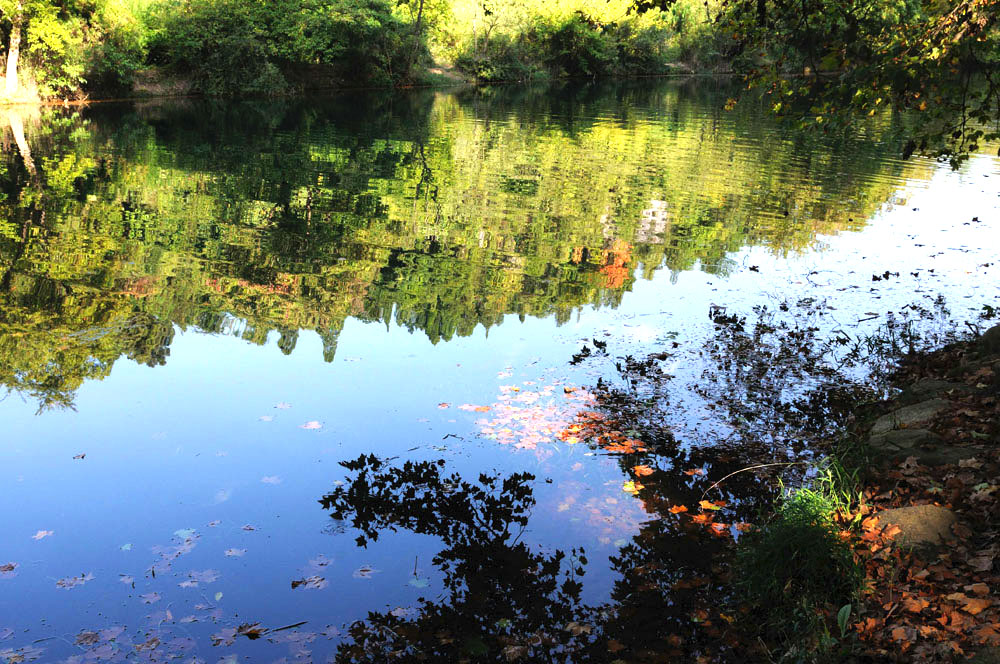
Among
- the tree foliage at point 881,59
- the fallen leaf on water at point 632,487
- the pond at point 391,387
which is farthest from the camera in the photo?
the tree foliage at point 881,59

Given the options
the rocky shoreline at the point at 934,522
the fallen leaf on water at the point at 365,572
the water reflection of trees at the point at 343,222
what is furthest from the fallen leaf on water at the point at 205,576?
the rocky shoreline at the point at 934,522

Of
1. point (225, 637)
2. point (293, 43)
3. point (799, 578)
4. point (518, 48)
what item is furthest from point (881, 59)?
point (518, 48)

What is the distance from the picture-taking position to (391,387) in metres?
10.0

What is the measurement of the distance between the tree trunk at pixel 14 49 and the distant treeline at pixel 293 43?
0.24ft

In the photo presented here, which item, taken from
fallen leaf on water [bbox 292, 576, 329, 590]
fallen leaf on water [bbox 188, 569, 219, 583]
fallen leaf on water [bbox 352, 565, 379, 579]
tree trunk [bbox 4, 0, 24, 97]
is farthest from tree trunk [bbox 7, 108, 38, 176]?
fallen leaf on water [bbox 352, 565, 379, 579]

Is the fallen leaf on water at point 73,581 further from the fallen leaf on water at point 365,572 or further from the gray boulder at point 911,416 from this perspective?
the gray boulder at point 911,416

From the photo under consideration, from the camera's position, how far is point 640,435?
869cm

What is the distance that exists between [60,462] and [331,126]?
32046 millimetres

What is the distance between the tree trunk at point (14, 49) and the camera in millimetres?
39688

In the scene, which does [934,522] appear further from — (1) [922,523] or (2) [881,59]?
(2) [881,59]

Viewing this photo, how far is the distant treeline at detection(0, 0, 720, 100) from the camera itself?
139 ft

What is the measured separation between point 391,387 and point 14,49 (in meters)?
41.8

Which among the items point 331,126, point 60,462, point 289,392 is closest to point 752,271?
point 289,392

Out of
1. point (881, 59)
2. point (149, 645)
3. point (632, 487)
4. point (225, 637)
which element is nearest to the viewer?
point (149, 645)
